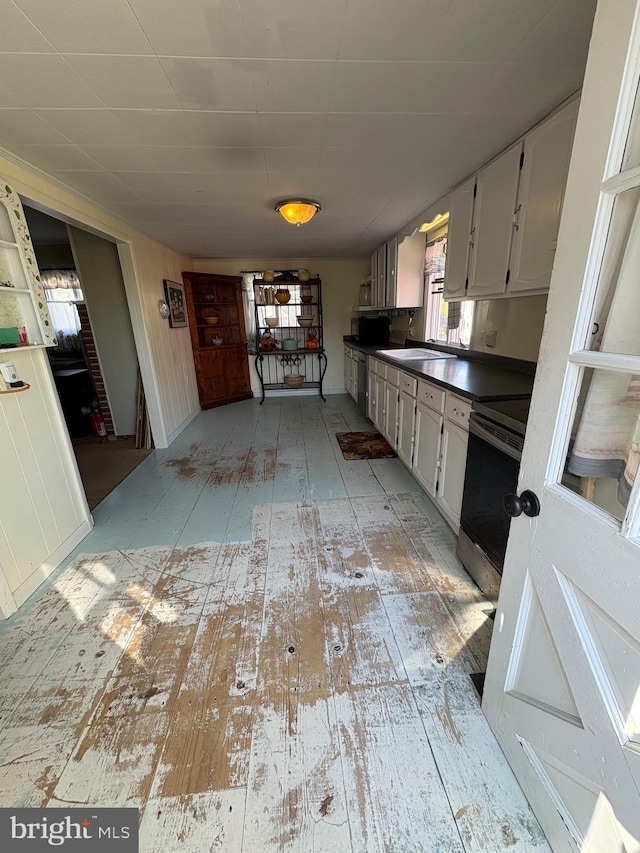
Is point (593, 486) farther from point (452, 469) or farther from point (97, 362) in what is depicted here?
point (97, 362)

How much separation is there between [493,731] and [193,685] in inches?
42.9

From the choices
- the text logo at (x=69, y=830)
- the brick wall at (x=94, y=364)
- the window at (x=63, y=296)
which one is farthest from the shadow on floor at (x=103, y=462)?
the text logo at (x=69, y=830)

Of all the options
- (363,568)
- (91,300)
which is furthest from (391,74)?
(91,300)

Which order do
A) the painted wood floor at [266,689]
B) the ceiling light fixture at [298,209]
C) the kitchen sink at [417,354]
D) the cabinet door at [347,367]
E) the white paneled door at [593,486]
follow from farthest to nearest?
the cabinet door at [347,367]
the kitchen sink at [417,354]
the ceiling light fixture at [298,209]
the painted wood floor at [266,689]
the white paneled door at [593,486]

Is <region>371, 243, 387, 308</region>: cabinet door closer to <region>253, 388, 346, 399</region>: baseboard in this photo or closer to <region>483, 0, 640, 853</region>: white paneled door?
<region>253, 388, 346, 399</region>: baseboard

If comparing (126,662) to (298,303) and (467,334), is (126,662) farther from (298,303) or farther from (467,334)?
(298,303)

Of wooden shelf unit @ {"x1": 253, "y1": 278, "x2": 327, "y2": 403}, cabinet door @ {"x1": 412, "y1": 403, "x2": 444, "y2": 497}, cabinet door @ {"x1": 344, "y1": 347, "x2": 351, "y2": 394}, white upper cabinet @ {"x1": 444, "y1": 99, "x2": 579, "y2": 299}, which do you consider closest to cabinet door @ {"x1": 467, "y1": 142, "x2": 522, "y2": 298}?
white upper cabinet @ {"x1": 444, "y1": 99, "x2": 579, "y2": 299}

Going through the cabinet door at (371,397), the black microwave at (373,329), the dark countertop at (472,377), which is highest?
the black microwave at (373,329)

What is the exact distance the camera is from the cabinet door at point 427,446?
2297 mm

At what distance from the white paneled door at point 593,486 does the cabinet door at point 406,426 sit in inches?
72.0

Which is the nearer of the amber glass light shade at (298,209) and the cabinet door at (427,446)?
the cabinet door at (427,446)

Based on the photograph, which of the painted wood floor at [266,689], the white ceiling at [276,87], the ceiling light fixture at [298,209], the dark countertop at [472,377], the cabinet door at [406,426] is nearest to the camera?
the painted wood floor at [266,689]

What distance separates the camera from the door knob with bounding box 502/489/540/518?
88 centimetres

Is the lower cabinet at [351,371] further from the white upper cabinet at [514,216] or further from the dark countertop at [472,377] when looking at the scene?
the white upper cabinet at [514,216]
